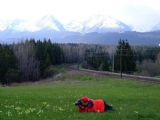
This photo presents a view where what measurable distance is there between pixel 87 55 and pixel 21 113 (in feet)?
499

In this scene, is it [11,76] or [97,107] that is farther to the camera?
[11,76]

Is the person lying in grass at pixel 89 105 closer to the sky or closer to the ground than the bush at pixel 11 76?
closer to the sky

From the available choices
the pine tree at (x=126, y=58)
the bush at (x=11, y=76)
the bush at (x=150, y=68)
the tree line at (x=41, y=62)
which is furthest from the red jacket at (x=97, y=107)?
the bush at (x=150, y=68)

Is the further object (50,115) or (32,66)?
(32,66)

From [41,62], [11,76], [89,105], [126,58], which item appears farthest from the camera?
[41,62]

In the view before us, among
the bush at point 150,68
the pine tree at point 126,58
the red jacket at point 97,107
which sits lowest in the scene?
the bush at point 150,68

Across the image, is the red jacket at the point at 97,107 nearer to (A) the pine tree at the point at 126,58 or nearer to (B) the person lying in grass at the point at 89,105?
(B) the person lying in grass at the point at 89,105

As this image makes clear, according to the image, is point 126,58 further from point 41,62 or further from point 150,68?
point 41,62

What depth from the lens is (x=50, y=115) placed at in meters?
18.0

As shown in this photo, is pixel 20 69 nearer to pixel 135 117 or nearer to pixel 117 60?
pixel 117 60

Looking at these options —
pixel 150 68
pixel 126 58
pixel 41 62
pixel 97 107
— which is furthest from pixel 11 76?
pixel 97 107

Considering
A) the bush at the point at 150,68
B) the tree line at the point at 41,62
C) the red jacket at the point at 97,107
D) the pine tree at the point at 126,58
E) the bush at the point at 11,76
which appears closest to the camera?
the red jacket at the point at 97,107

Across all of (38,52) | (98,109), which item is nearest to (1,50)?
(38,52)

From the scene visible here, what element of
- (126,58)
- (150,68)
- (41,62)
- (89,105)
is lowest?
(150,68)
